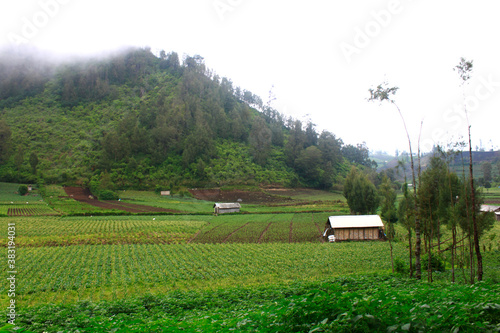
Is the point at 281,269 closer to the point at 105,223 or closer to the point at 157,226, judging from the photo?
the point at 157,226

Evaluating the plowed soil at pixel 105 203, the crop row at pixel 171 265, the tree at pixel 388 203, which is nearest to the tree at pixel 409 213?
the tree at pixel 388 203

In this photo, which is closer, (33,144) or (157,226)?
(157,226)

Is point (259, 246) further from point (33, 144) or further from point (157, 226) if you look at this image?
point (33, 144)

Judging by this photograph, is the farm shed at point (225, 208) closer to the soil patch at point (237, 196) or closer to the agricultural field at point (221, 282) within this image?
the agricultural field at point (221, 282)

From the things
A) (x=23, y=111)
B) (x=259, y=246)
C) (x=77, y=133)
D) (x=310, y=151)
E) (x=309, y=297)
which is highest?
(x=23, y=111)

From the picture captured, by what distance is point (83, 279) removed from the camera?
67.7 ft

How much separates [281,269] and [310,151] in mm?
94007

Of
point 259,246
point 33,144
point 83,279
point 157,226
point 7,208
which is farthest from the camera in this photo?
point 33,144

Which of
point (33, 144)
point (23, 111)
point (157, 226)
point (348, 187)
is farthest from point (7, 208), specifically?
point (23, 111)

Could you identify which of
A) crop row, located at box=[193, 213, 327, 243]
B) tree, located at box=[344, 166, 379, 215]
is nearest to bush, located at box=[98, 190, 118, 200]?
crop row, located at box=[193, 213, 327, 243]

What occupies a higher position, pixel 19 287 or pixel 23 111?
pixel 23 111

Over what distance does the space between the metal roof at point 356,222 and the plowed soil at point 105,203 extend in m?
35.2

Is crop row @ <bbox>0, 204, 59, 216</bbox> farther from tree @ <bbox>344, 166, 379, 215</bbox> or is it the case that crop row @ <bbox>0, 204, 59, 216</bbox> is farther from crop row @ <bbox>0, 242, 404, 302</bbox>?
tree @ <bbox>344, 166, 379, 215</bbox>

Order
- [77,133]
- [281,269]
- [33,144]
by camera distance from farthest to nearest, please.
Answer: [77,133]
[33,144]
[281,269]
